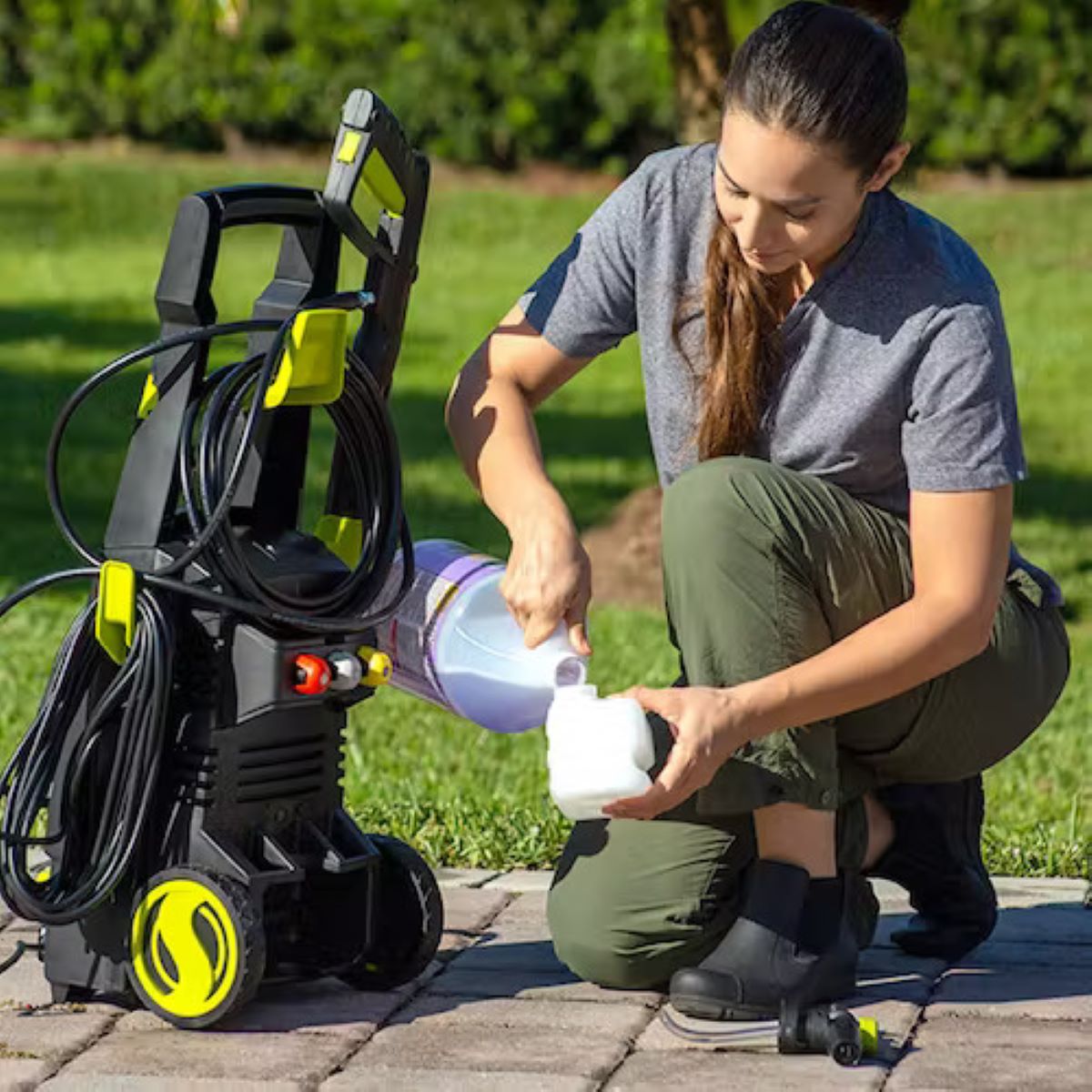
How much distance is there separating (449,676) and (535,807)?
1091 mm

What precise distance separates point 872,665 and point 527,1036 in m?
0.64

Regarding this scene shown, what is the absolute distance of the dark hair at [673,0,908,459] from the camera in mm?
3025

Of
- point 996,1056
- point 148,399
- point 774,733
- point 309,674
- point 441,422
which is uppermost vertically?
point 441,422

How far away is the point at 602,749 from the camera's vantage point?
9.78 feet

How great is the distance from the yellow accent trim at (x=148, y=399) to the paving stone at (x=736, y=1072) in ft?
3.30

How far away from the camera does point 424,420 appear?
1007 centimetres

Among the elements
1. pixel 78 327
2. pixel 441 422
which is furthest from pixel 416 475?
pixel 78 327

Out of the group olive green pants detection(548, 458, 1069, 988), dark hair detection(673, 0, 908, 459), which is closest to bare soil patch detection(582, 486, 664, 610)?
olive green pants detection(548, 458, 1069, 988)

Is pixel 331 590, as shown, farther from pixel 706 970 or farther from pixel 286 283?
pixel 706 970

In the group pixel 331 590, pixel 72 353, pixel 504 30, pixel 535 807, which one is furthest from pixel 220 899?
pixel 504 30

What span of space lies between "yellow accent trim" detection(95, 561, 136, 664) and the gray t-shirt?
0.70m

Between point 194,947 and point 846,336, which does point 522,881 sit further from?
point 846,336

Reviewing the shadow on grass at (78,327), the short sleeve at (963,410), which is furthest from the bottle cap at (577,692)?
the shadow on grass at (78,327)

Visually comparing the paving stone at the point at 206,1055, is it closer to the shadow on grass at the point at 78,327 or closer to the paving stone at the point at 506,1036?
the paving stone at the point at 506,1036
